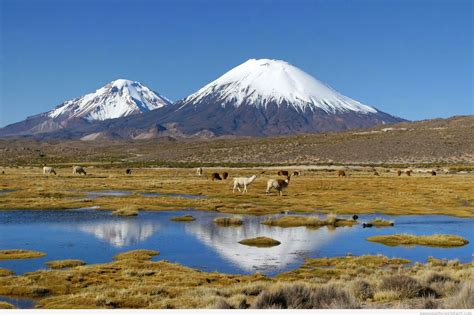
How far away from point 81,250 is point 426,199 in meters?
31.5

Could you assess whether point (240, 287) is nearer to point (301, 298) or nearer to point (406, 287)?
point (301, 298)

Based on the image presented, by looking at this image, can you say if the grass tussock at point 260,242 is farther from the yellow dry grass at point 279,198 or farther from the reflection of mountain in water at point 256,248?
the yellow dry grass at point 279,198

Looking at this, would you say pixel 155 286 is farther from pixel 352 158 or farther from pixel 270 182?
pixel 352 158

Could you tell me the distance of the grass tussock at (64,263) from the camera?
67.9ft

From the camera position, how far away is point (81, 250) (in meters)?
24.3

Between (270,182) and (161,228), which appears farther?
(270,182)

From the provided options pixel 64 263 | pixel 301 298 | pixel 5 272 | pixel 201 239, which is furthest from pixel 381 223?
pixel 5 272

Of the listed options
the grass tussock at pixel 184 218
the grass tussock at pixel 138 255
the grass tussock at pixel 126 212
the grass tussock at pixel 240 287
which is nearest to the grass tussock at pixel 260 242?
the grass tussock at pixel 138 255

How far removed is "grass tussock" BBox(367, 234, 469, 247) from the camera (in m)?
26.6

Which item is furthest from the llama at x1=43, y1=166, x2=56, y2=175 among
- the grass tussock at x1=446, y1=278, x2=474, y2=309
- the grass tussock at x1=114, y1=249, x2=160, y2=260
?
the grass tussock at x1=446, y1=278, x2=474, y2=309

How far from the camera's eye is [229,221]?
107ft

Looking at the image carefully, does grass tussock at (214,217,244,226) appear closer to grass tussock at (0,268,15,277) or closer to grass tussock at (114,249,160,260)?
grass tussock at (114,249,160,260)

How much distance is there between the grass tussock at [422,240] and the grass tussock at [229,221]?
7.74m
